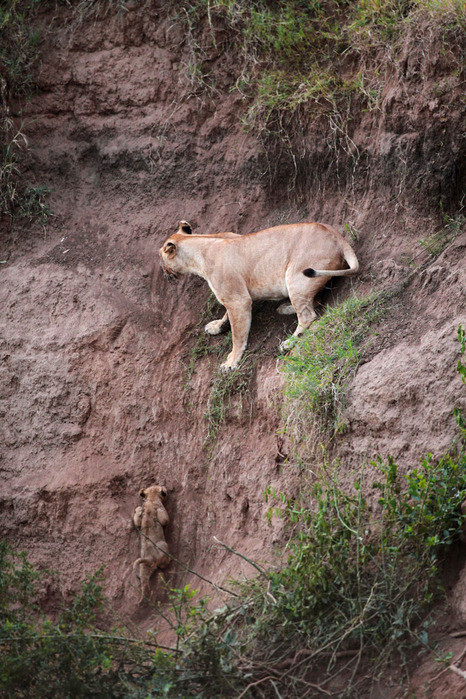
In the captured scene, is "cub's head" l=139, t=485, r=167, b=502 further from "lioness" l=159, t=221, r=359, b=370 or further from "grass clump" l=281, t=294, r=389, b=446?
"grass clump" l=281, t=294, r=389, b=446

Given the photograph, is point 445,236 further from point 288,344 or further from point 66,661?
point 66,661

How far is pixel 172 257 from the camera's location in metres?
7.25

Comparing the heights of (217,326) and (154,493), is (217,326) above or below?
above

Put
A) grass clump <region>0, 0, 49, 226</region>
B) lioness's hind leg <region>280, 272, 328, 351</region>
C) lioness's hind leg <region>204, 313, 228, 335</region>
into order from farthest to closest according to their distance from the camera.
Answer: grass clump <region>0, 0, 49, 226</region>
lioness's hind leg <region>204, 313, 228, 335</region>
lioness's hind leg <region>280, 272, 328, 351</region>

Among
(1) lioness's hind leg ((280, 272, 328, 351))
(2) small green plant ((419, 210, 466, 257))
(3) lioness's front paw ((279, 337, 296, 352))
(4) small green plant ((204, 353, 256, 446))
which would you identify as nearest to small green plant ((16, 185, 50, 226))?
(4) small green plant ((204, 353, 256, 446))

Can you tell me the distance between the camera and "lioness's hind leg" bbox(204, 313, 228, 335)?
7184 millimetres

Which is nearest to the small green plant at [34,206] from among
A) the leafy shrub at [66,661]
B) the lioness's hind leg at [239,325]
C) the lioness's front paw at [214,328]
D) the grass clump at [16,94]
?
Answer: the grass clump at [16,94]

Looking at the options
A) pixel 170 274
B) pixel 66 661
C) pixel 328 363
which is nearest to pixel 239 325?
pixel 170 274

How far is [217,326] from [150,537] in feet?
6.64

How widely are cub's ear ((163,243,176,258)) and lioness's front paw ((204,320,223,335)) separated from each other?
0.75 metres

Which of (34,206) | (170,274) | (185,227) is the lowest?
(170,274)

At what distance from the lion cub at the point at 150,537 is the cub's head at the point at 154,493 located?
1cm

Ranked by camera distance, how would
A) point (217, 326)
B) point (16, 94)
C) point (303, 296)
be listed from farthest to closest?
point (16, 94)
point (217, 326)
point (303, 296)

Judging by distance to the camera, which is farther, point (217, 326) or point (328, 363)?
point (217, 326)
